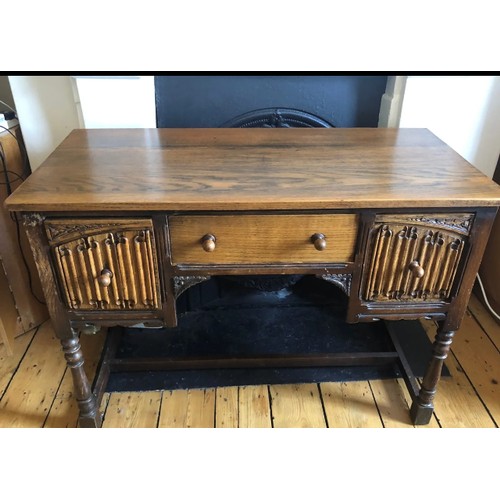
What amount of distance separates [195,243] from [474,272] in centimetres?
58

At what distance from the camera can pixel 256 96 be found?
4.26 feet

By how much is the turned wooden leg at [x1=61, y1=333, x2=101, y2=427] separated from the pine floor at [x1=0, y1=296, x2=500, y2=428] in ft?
0.20

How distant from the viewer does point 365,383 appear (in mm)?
1332

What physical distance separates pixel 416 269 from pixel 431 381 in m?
0.37

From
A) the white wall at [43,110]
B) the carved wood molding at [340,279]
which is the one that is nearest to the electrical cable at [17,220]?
the white wall at [43,110]

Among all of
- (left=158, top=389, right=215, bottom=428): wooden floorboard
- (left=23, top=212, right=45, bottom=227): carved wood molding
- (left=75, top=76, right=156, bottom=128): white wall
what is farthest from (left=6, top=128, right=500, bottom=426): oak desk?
(left=158, top=389, right=215, bottom=428): wooden floorboard

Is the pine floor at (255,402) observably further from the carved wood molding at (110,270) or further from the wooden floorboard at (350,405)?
the carved wood molding at (110,270)

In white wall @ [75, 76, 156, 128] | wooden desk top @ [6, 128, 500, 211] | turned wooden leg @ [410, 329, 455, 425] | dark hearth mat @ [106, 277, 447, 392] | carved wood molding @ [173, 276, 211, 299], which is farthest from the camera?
dark hearth mat @ [106, 277, 447, 392]

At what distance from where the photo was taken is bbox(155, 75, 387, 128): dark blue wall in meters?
1.27

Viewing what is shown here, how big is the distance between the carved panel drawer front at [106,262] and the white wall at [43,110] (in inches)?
19.7

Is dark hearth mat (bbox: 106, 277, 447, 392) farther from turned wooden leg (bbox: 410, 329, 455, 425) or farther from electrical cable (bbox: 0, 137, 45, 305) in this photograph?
electrical cable (bbox: 0, 137, 45, 305)

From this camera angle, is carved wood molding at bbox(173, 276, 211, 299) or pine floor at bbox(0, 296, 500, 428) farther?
pine floor at bbox(0, 296, 500, 428)

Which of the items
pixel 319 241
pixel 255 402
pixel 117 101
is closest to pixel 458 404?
pixel 255 402
